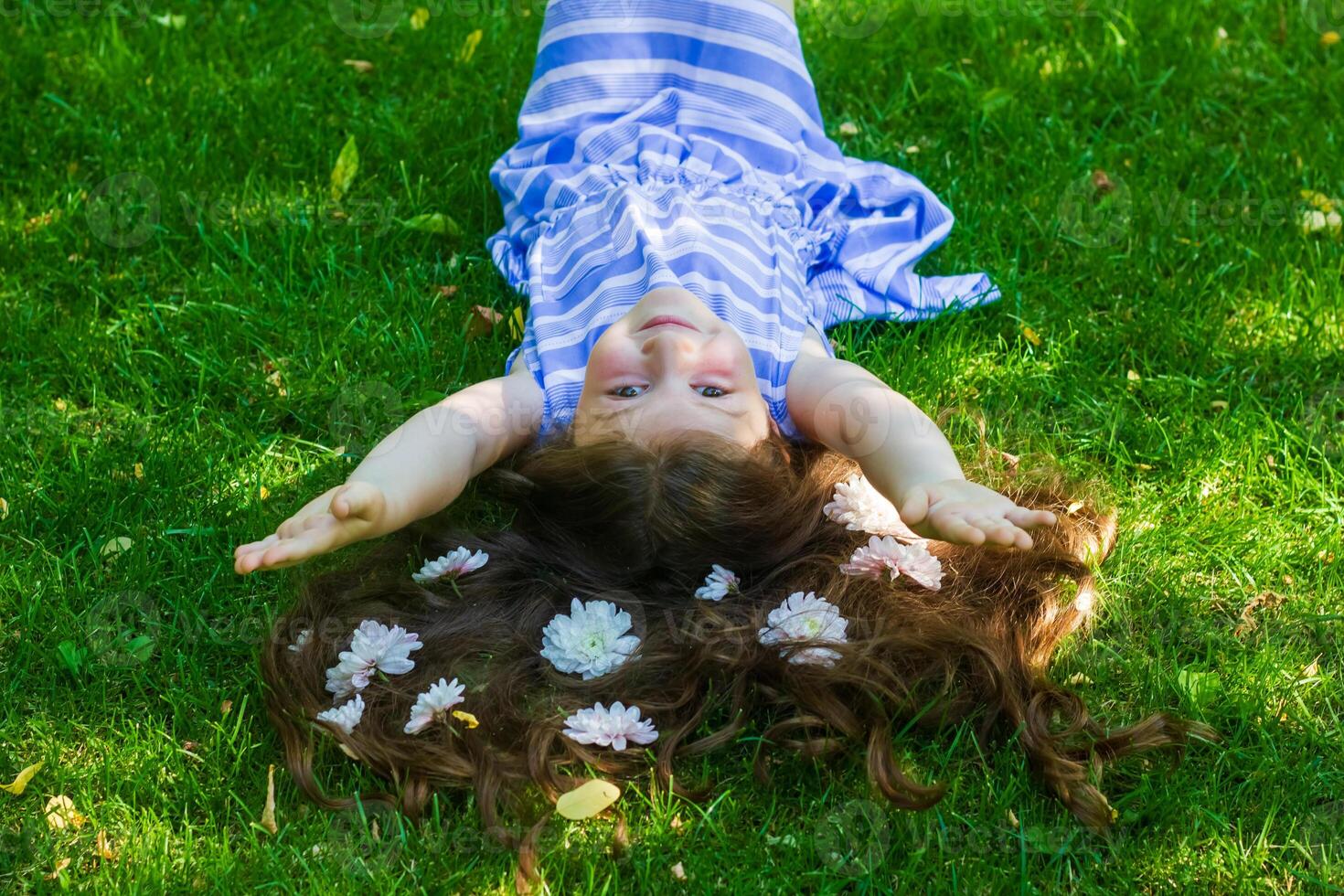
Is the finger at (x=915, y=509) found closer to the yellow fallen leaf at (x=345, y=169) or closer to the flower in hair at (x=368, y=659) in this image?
the flower in hair at (x=368, y=659)

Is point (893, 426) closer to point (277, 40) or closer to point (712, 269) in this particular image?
point (712, 269)

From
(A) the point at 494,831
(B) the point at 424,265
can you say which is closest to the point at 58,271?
(B) the point at 424,265

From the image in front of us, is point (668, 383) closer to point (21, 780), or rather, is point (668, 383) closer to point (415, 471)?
point (415, 471)

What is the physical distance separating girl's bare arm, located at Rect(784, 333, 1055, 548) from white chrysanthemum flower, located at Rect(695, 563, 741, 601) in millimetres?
356

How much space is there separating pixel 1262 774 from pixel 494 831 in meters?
1.38

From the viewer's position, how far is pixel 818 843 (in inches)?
85.0

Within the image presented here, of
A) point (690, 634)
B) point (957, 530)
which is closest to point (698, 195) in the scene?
point (690, 634)

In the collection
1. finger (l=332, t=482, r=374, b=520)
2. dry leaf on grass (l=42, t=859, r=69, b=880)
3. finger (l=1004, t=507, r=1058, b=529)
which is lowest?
dry leaf on grass (l=42, t=859, r=69, b=880)

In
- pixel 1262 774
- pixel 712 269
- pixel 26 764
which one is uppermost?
pixel 712 269

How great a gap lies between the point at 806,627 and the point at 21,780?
4.76ft

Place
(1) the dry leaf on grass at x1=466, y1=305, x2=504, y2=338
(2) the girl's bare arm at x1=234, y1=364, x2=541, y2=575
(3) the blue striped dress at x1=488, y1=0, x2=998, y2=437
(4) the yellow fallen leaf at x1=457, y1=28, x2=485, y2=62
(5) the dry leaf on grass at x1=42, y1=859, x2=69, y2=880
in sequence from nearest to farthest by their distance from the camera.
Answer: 1. (5) the dry leaf on grass at x1=42, y1=859, x2=69, y2=880
2. (2) the girl's bare arm at x1=234, y1=364, x2=541, y2=575
3. (3) the blue striped dress at x1=488, y1=0, x2=998, y2=437
4. (1) the dry leaf on grass at x1=466, y1=305, x2=504, y2=338
5. (4) the yellow fallen leaf at x1=457, y1=28, x2=485, y2=62

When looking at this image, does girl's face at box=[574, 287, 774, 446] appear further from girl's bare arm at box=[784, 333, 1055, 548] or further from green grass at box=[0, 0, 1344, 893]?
green grass at box=[0, 0, 1344, 893]

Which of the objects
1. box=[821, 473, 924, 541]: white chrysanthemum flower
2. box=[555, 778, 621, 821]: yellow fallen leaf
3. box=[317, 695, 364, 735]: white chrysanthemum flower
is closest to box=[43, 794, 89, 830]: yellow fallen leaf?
box=[317, 695, 364, 735]: white chrysanthemum flower

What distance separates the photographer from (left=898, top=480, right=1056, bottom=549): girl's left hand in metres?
2.16
